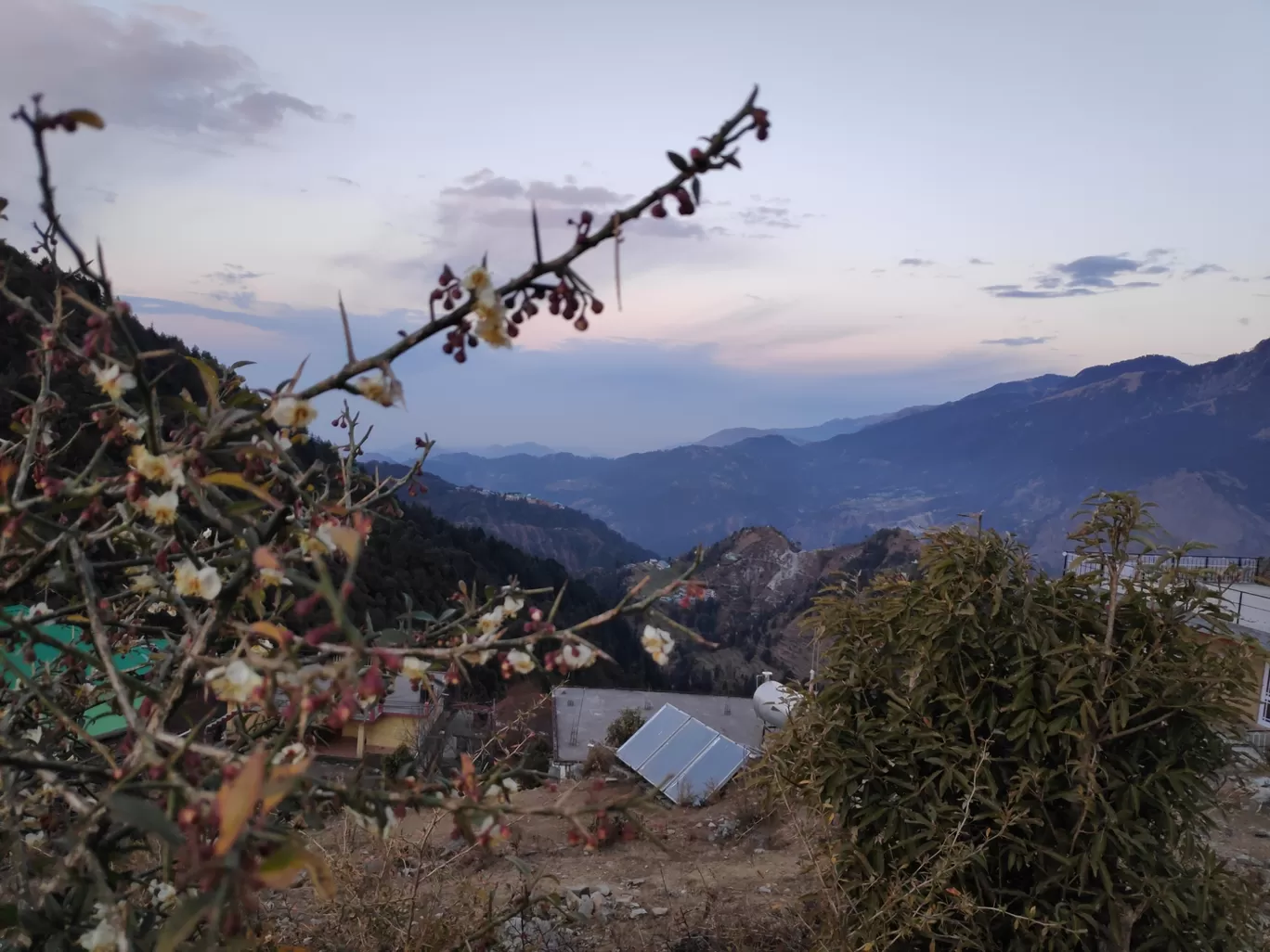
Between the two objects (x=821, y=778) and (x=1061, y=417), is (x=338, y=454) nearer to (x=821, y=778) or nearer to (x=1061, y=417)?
(x=821, y=778)

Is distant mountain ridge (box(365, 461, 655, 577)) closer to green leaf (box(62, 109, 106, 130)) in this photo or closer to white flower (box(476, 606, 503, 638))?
white flower (box(476, 606, 503, 638))

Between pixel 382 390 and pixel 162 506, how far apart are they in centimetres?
41

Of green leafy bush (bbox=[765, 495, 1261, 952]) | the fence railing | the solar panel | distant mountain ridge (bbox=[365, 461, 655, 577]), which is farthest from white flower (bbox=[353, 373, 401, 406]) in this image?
distant mountain ridge (bbox=[365, 461, 655, 577])

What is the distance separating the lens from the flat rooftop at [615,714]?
1489cm

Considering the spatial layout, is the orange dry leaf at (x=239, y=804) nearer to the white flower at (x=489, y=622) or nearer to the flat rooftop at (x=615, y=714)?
the white flower at (x=489, y=622)

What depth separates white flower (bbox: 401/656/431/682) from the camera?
4.77 ft

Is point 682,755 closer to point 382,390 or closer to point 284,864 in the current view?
point 382,390

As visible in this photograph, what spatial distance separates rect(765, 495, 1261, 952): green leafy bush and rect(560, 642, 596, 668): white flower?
2424mm

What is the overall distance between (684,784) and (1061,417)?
7323 inches

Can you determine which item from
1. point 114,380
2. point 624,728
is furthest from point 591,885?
point 624,728

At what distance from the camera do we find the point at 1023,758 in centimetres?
349

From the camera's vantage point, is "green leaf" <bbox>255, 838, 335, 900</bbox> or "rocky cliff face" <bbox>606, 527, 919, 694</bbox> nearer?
"green leaf" <bbox>255, 838, 335, 900</bbox>

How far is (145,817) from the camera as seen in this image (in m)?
0.83

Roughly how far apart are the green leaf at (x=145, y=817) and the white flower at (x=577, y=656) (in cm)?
74
